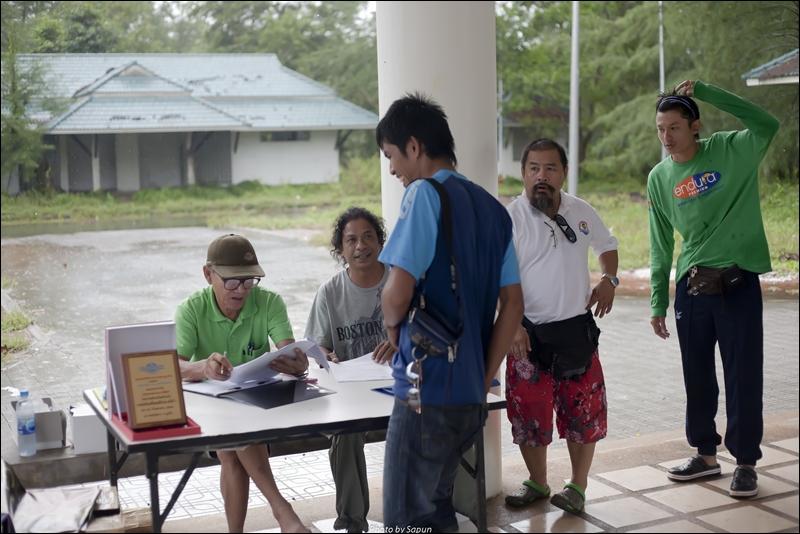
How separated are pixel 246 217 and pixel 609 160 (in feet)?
36.8

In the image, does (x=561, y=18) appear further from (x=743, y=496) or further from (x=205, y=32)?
(x=743, y=496)

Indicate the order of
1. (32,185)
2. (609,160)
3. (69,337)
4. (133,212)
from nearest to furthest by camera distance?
(32,185) < (69,337) < (133,212) < (609,160)

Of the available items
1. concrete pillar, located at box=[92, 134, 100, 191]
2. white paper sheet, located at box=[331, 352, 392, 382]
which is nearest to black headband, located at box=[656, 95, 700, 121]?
white paper sheet, located at box=[331, 352, 392, 382]

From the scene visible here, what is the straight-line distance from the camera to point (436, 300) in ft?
7.60

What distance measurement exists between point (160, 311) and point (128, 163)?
74.1 inches

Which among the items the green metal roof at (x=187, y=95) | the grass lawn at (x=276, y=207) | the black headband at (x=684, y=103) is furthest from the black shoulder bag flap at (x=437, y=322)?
the grass lawn at (x=276, y=207)

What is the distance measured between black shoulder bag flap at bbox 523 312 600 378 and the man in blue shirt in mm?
761

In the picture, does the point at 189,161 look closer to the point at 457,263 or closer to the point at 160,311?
the point at 160,311

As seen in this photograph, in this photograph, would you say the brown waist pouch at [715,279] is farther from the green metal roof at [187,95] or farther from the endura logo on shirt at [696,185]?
the green metal roof at [187,95]

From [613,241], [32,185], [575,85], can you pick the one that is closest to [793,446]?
[613,241]

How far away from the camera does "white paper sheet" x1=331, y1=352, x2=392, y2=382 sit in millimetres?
3033

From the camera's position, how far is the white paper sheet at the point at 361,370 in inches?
119

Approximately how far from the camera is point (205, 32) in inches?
377

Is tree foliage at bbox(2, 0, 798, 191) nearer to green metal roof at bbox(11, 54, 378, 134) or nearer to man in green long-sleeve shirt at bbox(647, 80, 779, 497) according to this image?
green metal roof at bbox(11, 54, 378, 134)
